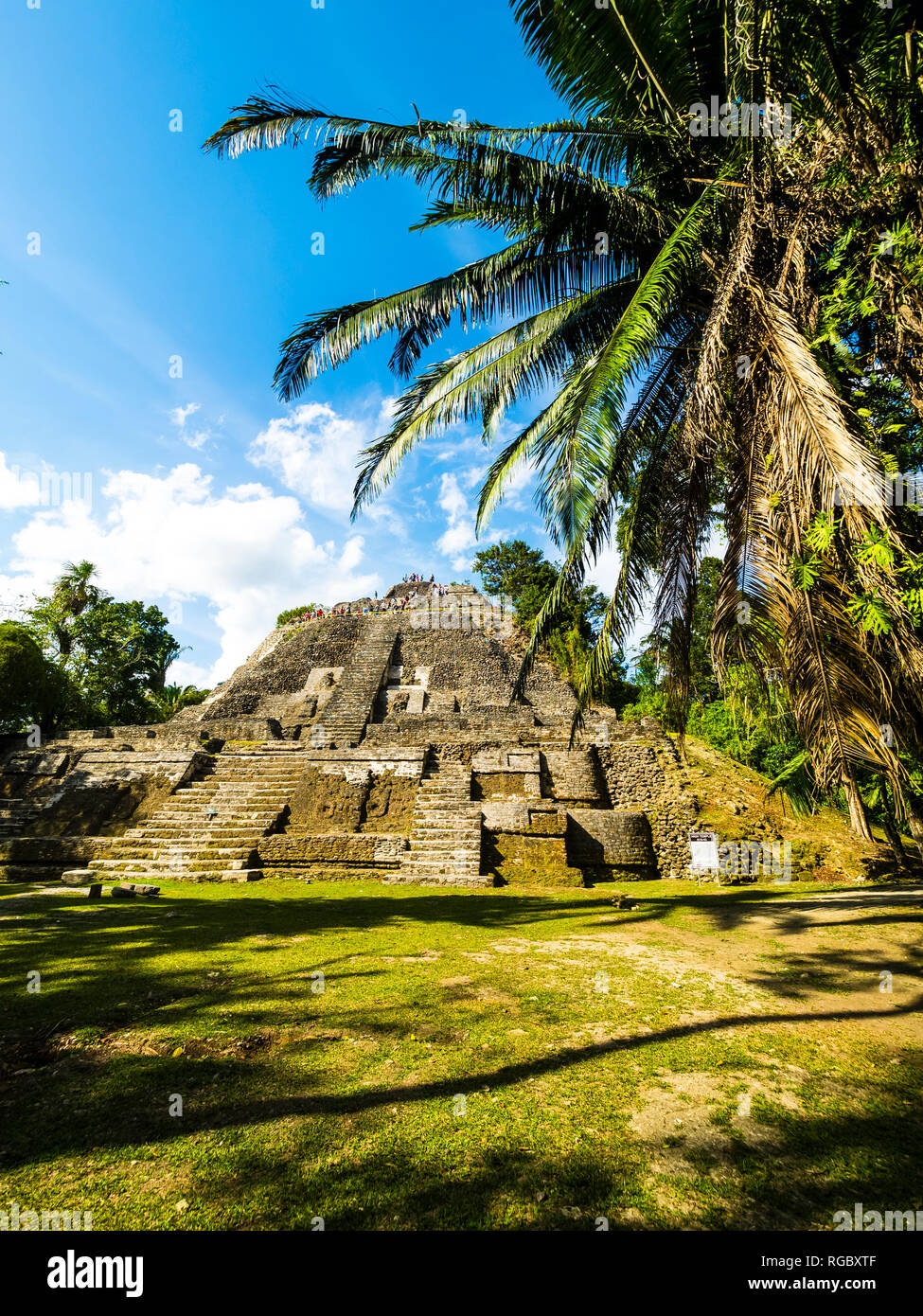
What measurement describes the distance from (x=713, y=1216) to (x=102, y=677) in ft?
95.9

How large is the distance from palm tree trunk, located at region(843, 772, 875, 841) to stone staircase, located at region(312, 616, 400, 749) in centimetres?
1100

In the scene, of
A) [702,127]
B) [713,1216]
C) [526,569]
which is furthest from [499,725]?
[526,569]

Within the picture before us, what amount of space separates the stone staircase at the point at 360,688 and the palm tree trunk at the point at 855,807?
433 inches

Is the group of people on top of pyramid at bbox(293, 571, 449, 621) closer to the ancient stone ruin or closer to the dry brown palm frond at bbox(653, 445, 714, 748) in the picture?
the ancient stone ruin

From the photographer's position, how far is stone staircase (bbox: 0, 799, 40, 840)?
38.4ft

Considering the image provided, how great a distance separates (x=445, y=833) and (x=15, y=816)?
375 inches

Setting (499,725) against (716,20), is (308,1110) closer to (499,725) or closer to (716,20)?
(716,20)

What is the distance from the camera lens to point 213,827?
10828 mm

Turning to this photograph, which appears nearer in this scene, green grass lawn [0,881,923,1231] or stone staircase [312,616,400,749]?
green grass lawn [0,881,923,1231]
